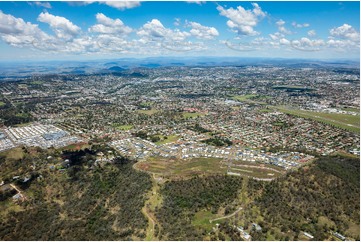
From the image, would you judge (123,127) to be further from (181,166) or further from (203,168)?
(203,168)

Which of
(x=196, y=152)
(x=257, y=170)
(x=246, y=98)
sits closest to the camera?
(x=257, y=170)

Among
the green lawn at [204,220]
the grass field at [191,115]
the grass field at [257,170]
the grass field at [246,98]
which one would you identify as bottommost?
the green lawn at [204,220]

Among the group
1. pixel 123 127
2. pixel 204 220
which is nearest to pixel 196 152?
pixel 204 220

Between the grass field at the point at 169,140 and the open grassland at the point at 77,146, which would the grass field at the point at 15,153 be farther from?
the grass field at the point at 169,140

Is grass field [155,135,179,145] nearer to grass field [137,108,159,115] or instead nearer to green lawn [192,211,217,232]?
green lawn [192,211,217,232]

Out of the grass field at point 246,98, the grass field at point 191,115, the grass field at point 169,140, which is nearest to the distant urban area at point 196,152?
the grass field at point 169,140

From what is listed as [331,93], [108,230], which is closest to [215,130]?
[108,230]

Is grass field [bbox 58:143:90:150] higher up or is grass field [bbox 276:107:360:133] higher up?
grass field [bbox 58:143:90:150]

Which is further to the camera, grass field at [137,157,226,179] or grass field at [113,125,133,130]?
grass field at [113,125,133,130]

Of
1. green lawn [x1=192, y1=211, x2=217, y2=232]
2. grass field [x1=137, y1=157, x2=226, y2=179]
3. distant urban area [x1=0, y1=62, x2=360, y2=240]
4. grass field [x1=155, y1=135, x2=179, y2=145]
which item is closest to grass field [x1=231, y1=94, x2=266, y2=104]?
distant urban area [x1=0, y1=62, x2=360, y2=240]
